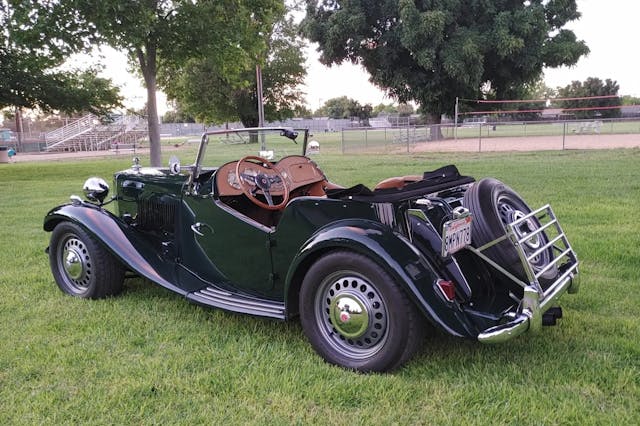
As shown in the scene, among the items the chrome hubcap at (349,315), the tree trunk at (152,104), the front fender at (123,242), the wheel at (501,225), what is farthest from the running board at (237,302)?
the tree trunk at (152,104)

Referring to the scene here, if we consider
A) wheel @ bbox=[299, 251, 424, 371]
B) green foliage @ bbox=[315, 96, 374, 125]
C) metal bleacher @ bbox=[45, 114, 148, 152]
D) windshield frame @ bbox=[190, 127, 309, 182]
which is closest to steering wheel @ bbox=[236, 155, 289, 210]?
windshield frame @ bbox=[190, 127, 309, 182]

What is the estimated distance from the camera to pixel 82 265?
4.29 metres

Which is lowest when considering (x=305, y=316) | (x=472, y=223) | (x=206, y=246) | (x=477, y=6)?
(x=305, y=316)

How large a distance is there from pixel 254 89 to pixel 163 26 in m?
28.8

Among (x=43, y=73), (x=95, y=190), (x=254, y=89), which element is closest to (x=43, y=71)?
(x=43, y=73)

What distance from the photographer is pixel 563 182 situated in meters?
9.54

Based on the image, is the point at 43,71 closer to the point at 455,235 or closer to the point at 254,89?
the point at 455,235

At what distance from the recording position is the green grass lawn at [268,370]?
2.58m

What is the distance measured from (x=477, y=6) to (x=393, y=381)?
33471 millimetres

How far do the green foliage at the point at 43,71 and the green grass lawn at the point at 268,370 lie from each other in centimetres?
1084

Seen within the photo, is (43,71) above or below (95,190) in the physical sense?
above

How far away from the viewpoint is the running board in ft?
10.8

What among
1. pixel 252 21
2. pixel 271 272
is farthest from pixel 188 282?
pixel 252 21

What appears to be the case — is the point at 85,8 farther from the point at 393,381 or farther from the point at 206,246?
the point at 393,381
